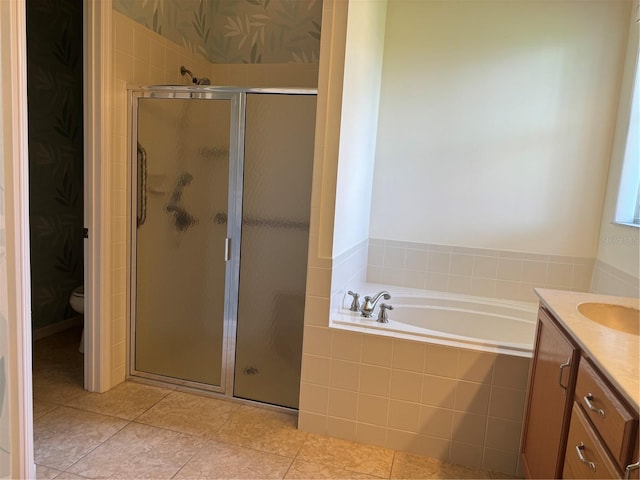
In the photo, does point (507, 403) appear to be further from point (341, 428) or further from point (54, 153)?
point (54, 153)

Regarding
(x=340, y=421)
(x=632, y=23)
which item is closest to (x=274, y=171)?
(x=340, y=421)

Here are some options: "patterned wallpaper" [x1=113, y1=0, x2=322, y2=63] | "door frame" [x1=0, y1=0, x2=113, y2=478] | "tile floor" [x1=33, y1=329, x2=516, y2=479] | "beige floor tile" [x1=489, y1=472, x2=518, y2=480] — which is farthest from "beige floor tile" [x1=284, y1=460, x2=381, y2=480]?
"patterned wallpaper" [x1=113, y1=0, x2=322, y2=63]

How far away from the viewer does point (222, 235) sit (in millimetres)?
2545

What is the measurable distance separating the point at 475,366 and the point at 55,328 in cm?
313

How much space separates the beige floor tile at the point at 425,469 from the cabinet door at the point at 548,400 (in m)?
0.30

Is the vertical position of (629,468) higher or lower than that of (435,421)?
higher

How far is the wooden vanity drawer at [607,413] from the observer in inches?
38.9

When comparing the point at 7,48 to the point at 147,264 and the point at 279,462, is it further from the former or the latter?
the point at 279,462

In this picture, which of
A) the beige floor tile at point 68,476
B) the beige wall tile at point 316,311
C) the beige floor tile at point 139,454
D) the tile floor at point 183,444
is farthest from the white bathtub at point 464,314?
the beige floor tile at point 68,476

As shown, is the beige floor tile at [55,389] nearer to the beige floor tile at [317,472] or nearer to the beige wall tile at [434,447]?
the beige floor tile at [317,472]

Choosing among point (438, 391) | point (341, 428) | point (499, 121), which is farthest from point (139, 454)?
point (499, 121)

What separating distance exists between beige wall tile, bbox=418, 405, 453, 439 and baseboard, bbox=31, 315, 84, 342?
2815mm

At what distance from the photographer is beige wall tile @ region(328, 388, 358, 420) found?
2252 millimetres

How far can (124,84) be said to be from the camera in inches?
98.8
